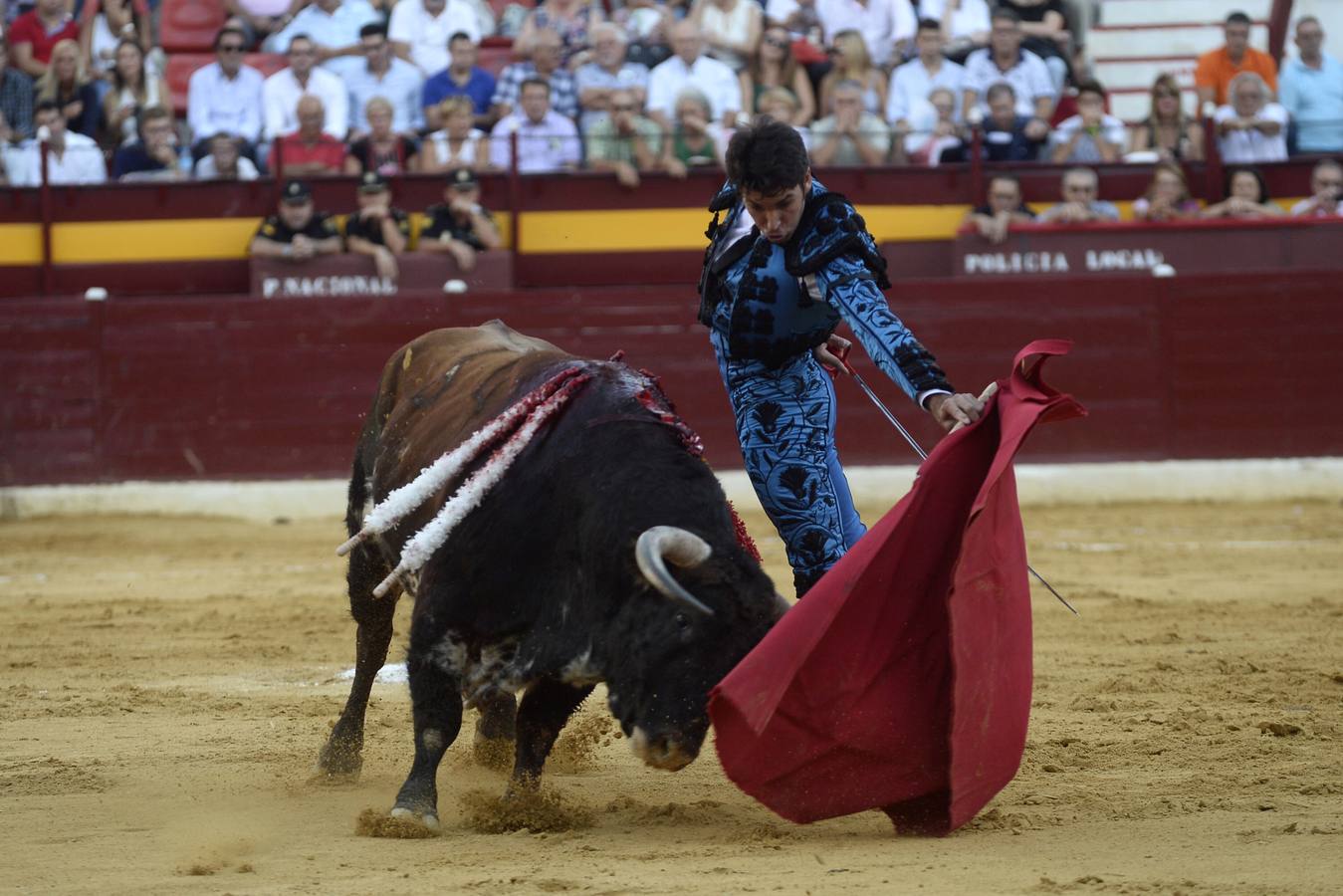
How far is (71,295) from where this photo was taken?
31.8ft

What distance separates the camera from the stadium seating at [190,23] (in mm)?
10828

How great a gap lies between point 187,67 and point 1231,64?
19.7ft

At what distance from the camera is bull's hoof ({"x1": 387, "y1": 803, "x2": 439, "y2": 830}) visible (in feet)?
11.4

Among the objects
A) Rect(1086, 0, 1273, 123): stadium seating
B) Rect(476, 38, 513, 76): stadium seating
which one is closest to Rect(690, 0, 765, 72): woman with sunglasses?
Rect(476, 38, 513, 76): stadium seating

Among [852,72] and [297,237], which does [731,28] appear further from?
[297,237]

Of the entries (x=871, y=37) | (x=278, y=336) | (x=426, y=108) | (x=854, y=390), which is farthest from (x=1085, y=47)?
(x=278, y=336)

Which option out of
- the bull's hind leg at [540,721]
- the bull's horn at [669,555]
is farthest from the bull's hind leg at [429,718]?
the bull's horn at [669,555]

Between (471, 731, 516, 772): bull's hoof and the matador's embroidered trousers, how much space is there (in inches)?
38.7

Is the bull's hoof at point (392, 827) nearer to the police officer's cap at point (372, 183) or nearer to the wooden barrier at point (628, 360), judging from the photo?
the wooden barrier at point (628, 360)

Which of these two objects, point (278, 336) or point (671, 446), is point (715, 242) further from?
point (278, 336)

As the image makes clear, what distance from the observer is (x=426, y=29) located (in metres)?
10.2

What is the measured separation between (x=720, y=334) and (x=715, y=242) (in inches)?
7.6

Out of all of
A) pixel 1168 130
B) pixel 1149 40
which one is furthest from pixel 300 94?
pixel 1149 40

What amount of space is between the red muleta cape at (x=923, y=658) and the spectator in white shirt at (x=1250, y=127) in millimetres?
6765
